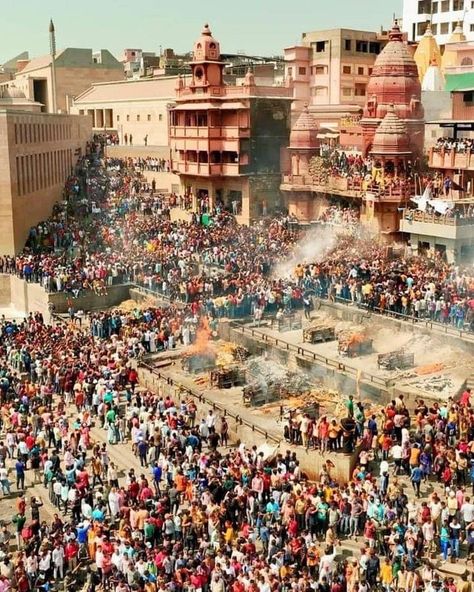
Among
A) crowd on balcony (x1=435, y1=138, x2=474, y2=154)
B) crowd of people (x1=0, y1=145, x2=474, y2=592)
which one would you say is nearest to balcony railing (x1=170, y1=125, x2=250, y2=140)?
crowd on balcony (x1=435, y1=138, x2=474, y2=154)

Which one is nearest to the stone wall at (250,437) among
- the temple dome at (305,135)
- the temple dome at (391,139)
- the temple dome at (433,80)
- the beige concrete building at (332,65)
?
the temple dome at (391,139)

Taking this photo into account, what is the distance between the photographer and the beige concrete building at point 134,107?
188 ft

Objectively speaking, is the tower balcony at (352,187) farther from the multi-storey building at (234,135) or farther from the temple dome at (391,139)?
the multi-storey building at (234,135)

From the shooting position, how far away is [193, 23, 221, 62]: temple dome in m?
43.8

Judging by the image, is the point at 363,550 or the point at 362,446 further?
the point at 362,446

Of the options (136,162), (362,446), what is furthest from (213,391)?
(136,162)

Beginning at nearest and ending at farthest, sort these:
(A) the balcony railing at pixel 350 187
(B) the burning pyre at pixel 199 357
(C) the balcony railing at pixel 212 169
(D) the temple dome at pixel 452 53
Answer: (B) the burning pyre at pixel 199 357 → (A) the balcony railing at pixel 350 187 → (C) the balcony railing at pixel 212 169 → (D) the temple dome at pixel 452 53

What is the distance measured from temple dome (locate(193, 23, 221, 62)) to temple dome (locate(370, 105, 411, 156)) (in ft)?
40.5

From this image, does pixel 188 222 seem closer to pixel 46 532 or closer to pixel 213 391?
pixel 213 391

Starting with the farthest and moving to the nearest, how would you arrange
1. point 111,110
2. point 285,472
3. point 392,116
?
point 111,110 → point 392,116 → point 285,472

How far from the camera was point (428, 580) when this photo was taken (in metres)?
12.7

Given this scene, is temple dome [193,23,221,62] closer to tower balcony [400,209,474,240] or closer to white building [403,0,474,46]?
tower balcony [400,209,474,240]

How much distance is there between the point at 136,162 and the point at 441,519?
4278 centimetres

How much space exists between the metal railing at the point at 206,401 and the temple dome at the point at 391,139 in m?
16.7
